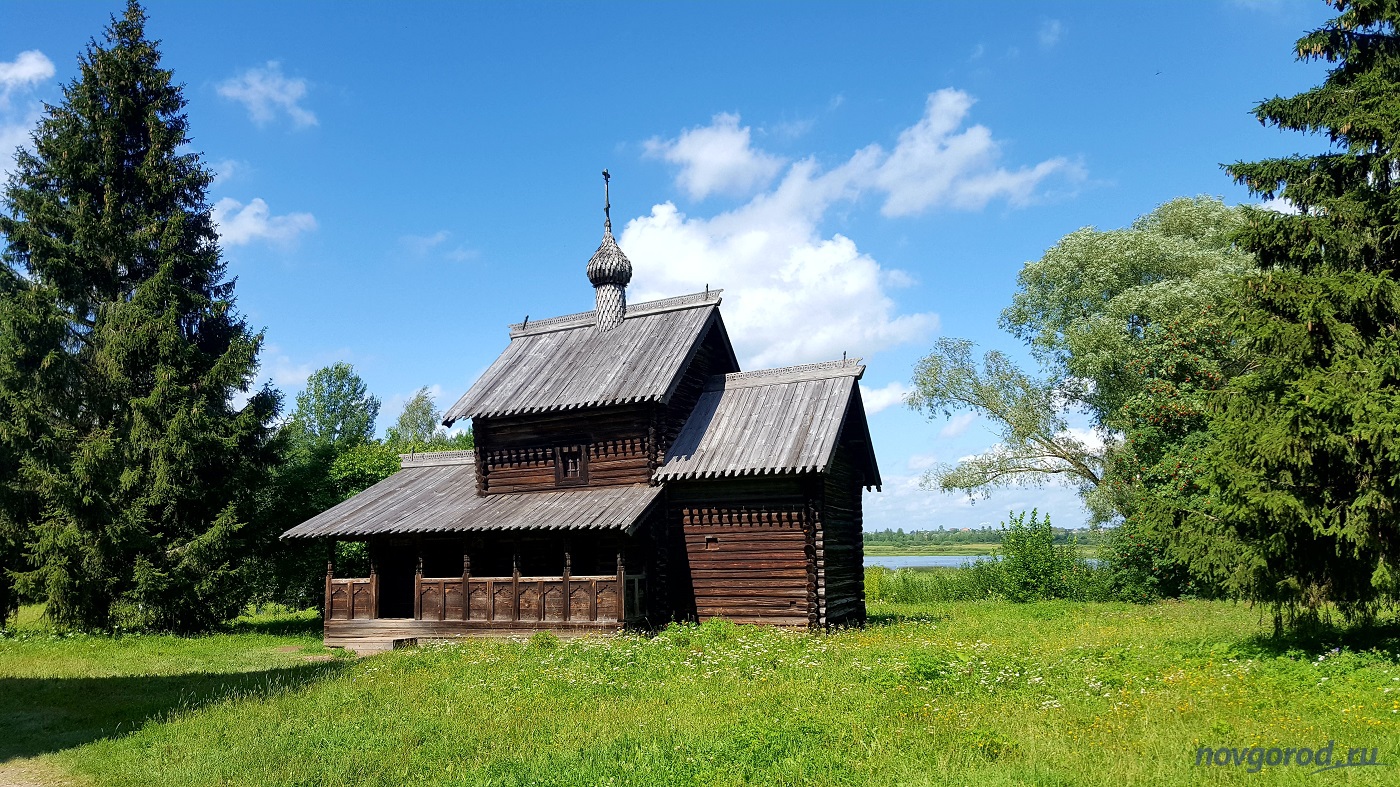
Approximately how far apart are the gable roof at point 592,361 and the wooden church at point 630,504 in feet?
0.23

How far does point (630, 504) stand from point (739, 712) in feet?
32.3

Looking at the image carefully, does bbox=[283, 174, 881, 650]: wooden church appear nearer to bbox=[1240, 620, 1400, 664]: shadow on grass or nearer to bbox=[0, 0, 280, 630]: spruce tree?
bbox=[0, 0, 280, 630]: spruce tree

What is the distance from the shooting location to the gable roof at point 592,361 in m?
22.2

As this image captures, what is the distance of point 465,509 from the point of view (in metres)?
22.5

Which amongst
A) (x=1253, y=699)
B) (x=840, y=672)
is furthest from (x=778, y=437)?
(x=1253, y=699)

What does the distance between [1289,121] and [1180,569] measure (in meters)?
17.3

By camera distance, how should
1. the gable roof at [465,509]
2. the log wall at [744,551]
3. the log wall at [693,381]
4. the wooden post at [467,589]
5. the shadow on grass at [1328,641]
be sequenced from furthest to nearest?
the log wall at [693,381] → the wooden post at [467,589] → the log wall at [744,551] → the gable roof at [465,509] → the shadow on grass at [1328,641]

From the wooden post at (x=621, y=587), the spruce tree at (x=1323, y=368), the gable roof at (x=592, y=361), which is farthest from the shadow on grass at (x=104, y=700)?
the spruce tree at (x=1323, y=368)

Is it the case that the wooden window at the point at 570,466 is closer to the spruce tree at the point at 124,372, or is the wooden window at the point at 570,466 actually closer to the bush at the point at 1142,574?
the spruce tree at the point at 124,372

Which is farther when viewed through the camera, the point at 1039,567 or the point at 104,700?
the point at 1039,567

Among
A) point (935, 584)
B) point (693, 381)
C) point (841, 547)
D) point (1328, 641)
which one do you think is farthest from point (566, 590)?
point (935, 584)

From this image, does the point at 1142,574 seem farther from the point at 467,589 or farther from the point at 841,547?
the point at 467,589

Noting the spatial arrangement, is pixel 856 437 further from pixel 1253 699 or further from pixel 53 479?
pixel 53 479

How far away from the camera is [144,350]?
81.7ft
